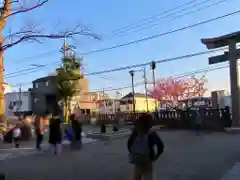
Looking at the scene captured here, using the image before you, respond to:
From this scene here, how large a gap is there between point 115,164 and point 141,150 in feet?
16.5

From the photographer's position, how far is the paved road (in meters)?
9.37

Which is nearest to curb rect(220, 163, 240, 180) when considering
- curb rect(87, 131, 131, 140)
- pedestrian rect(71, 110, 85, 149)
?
pedestrian rect(71, 110, 85, 149)

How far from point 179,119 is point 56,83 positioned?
56.6 ft

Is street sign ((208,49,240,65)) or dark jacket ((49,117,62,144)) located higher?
street sign ((208,49,240,65))

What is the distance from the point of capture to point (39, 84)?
6806cm

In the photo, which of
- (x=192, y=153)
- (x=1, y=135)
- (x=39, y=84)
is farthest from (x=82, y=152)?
(x=39, y=84)

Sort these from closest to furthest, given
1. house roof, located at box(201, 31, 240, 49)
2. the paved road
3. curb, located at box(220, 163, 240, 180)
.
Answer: curb, located at box(220, 163, 240, 180) → the paved road → house roof, located at box(201, 31, 240, 49)

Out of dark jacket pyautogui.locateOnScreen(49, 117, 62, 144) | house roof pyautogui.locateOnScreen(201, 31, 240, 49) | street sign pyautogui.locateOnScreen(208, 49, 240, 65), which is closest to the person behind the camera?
dark jacket pyautogui.locateOnScreen(49, 117, 62, 144)

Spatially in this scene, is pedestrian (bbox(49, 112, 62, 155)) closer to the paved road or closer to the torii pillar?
the paved road

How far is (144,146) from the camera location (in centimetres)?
637

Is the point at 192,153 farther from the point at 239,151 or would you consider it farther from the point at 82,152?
the point at 82,152

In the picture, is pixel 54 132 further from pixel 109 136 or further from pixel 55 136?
pixel 109 136

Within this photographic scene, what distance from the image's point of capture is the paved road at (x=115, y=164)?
9367mm

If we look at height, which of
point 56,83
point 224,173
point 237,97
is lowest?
point 224,173
